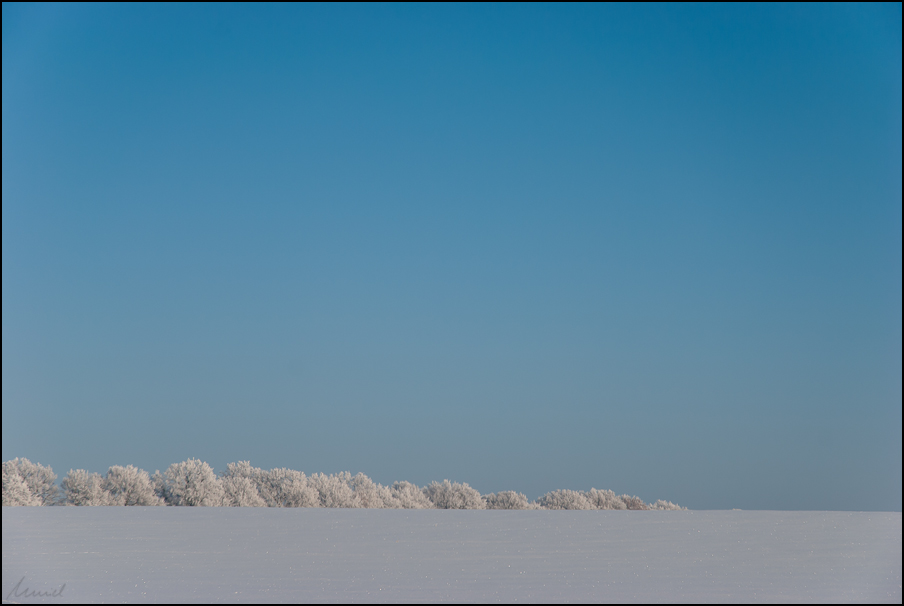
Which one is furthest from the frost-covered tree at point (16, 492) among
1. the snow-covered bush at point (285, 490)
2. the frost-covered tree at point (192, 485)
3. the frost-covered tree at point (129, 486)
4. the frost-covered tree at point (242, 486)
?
the snow-covered bush at point (285, 490)

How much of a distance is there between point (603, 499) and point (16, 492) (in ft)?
50.0

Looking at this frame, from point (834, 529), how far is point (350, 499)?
11331mm

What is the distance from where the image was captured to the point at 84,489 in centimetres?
1579

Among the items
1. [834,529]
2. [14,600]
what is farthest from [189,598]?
[834,529]

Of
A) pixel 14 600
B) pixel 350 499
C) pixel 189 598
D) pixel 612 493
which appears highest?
pixel 612 493

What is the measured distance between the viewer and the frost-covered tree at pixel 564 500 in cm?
2058

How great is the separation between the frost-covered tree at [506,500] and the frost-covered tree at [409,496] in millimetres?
1698

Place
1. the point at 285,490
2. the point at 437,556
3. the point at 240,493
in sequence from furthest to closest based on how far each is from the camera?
the point at 285,490 < the point at 240,493 < the point at 437,556

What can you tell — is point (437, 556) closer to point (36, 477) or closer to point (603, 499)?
point (36, 477)

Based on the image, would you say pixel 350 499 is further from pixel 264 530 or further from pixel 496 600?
pixel 496 600

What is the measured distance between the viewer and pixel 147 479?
16250 millimetres

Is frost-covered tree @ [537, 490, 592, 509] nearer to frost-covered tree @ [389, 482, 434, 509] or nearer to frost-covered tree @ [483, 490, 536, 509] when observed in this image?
frost-covered tree @ [483, 490, 536, 509]

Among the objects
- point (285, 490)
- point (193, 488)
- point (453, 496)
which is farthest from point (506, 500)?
point (193, 488)

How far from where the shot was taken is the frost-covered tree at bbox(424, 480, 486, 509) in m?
19.9
